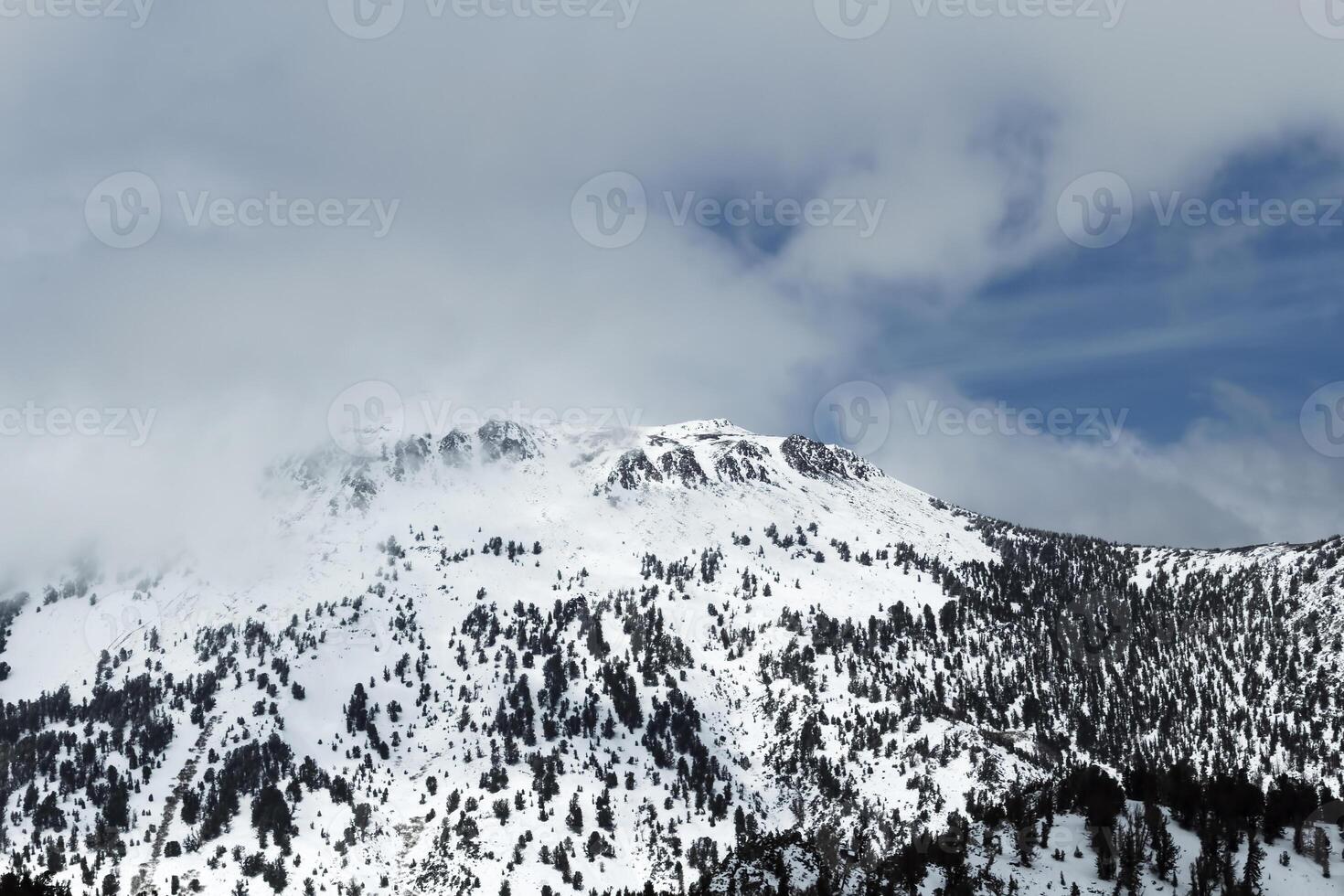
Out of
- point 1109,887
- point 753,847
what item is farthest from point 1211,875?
point 753,847

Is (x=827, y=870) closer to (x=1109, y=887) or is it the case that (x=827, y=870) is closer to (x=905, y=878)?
(x=905, y=878)

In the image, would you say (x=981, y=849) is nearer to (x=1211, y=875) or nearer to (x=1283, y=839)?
(x=1211, y=875)

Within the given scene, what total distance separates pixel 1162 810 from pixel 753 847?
A: 55.2m

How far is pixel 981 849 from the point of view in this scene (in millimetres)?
113500

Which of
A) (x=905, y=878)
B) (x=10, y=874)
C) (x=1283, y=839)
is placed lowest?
(x=10, y=874)

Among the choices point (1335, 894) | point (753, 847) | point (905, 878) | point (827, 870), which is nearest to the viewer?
point (1335, 894)

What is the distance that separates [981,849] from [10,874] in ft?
389

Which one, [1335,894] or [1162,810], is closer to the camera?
[1335,894]

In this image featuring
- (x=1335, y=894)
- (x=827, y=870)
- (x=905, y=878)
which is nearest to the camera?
(x=1335, y=894)

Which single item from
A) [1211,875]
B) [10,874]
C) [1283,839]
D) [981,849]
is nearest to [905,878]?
[981,849]

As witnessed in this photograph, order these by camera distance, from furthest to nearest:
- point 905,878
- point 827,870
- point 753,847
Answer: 1. point 753,847
2. point 827,870
3. point 905,878

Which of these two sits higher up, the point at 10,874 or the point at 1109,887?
the point at 1109,887

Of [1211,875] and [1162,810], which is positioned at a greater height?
[1162,810]

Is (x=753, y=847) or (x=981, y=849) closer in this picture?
(x=981, y=849)
